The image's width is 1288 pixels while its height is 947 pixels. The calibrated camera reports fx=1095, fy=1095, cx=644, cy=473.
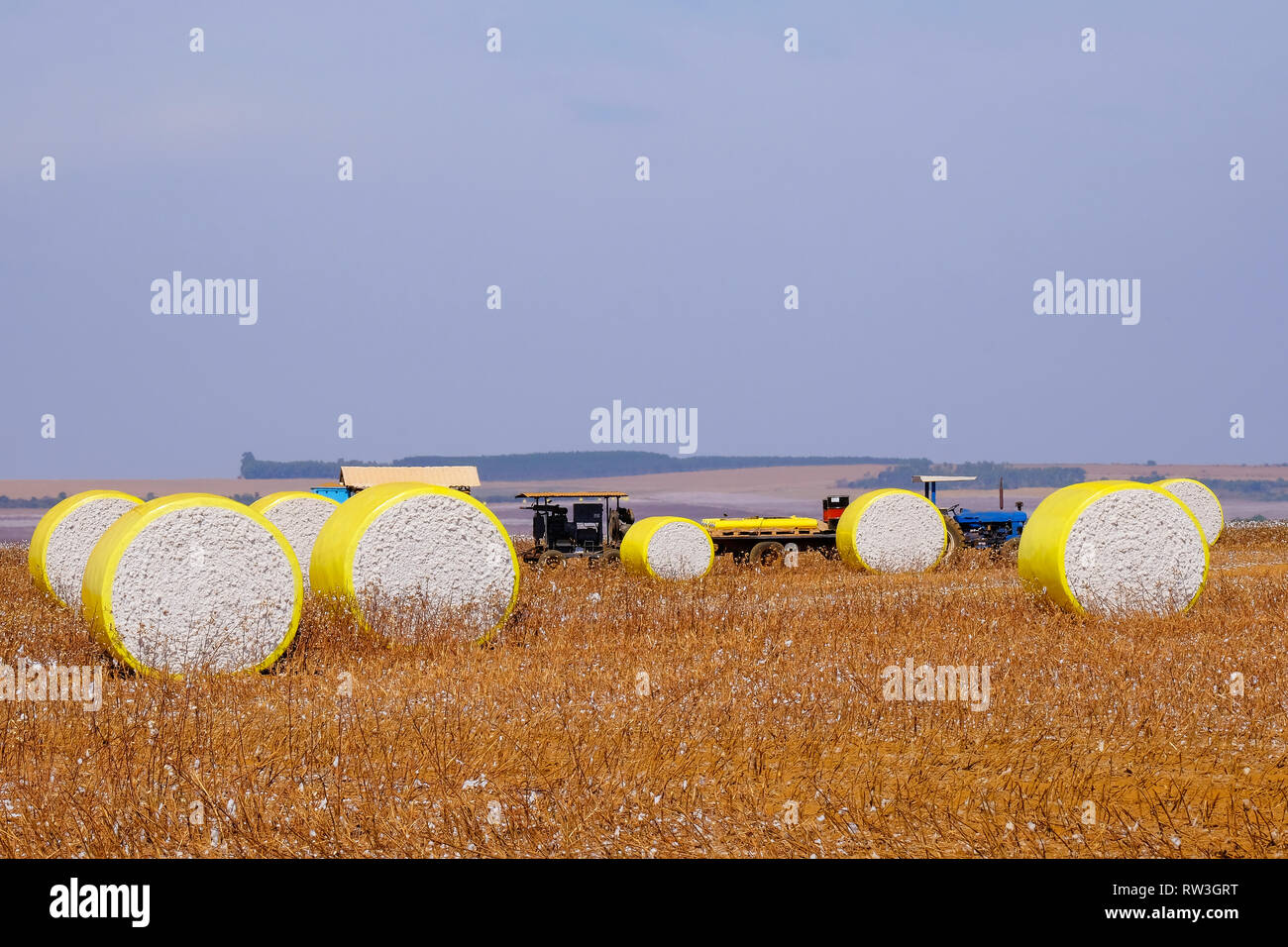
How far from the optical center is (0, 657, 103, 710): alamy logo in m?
A: 9.79

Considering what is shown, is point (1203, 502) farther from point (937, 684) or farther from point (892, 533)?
point (937, 684)

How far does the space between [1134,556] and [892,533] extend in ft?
29.6

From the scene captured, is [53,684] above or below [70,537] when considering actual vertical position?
below

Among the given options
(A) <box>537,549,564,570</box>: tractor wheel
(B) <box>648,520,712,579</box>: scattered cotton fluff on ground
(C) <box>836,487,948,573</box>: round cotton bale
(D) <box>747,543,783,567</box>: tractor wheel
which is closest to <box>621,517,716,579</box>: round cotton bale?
(B) <box>648,520,712,579</box>: scattered cotton fluff on ground

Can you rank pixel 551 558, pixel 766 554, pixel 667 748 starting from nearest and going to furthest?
pixel 667 748 → pixel 551 558 → pixel 766 554

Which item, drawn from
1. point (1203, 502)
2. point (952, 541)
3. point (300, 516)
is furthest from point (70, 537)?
point (1203, 502)

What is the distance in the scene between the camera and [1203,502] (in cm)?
3091

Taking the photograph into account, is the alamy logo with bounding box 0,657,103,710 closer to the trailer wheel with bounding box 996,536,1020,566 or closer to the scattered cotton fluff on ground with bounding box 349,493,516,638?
the scattered cotton fluff on ground with bounding box 349,493,516,638

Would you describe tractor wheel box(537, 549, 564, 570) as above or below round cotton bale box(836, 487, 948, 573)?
below

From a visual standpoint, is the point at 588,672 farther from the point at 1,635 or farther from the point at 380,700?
the point at 1,635

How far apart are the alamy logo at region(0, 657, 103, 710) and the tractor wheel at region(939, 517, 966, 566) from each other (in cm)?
1821

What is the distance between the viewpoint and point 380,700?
9.87m
